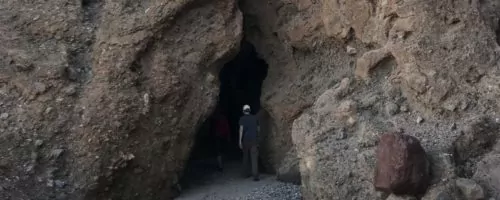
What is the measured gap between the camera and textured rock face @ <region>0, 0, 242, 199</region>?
24.7 ft

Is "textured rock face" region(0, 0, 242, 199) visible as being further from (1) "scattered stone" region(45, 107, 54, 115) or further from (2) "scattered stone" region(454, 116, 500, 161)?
(2) "scattered stone" region(454, 116, 500, 161)

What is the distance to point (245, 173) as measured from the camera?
9281mm

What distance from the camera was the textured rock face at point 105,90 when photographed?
7.52m

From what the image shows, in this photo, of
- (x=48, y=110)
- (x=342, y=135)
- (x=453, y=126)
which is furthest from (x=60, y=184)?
(x=453, y=126)

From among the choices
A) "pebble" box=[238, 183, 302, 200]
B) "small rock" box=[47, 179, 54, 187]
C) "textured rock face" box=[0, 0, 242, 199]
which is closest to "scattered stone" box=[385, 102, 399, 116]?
"pebble" box=[238, 183, 302, 200]

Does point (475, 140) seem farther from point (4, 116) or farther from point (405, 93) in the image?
point (4, 116)

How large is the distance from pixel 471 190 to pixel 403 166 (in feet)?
2.12

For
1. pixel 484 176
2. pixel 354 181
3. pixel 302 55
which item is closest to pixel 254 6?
pixel 302 55

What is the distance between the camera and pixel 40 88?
7.68 m

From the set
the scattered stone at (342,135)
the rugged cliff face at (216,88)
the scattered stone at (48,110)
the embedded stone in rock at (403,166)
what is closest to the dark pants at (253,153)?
the rugged cliff face at (216,88)

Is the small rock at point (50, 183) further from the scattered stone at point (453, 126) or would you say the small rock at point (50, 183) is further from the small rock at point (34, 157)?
the scattered stone at point (453, 126)

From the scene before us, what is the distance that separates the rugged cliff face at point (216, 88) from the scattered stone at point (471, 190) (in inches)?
5.7

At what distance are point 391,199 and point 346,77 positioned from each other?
2.21 m

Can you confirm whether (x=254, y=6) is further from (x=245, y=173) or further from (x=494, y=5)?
(x=494, y=5)
